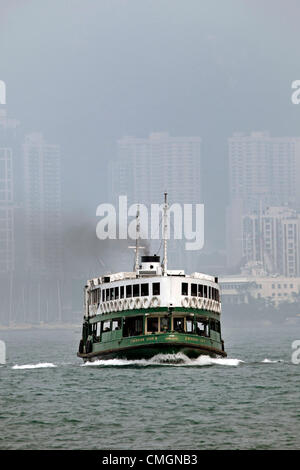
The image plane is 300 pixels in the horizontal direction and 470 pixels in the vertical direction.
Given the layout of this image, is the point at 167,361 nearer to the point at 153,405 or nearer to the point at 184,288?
the point at 184,288

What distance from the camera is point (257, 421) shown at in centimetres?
5059

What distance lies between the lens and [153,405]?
5644 centimetres

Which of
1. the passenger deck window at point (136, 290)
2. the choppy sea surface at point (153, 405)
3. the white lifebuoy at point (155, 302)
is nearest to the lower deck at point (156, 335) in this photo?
the white lifebuoy at point (155, 302)

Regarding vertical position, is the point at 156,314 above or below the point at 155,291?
below

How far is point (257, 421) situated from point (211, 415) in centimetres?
304

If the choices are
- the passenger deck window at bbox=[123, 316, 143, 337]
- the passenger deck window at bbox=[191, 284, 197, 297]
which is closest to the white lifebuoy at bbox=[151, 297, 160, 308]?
the passenger deck window at bbox=[123, 316, 143, 337]

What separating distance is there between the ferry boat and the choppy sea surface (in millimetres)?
949

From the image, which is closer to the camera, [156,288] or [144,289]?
[156,288]

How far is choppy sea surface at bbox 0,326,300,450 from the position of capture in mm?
45656

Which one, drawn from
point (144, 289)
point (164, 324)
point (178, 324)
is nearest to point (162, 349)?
point (164, 324)

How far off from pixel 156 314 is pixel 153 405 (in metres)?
19.7
